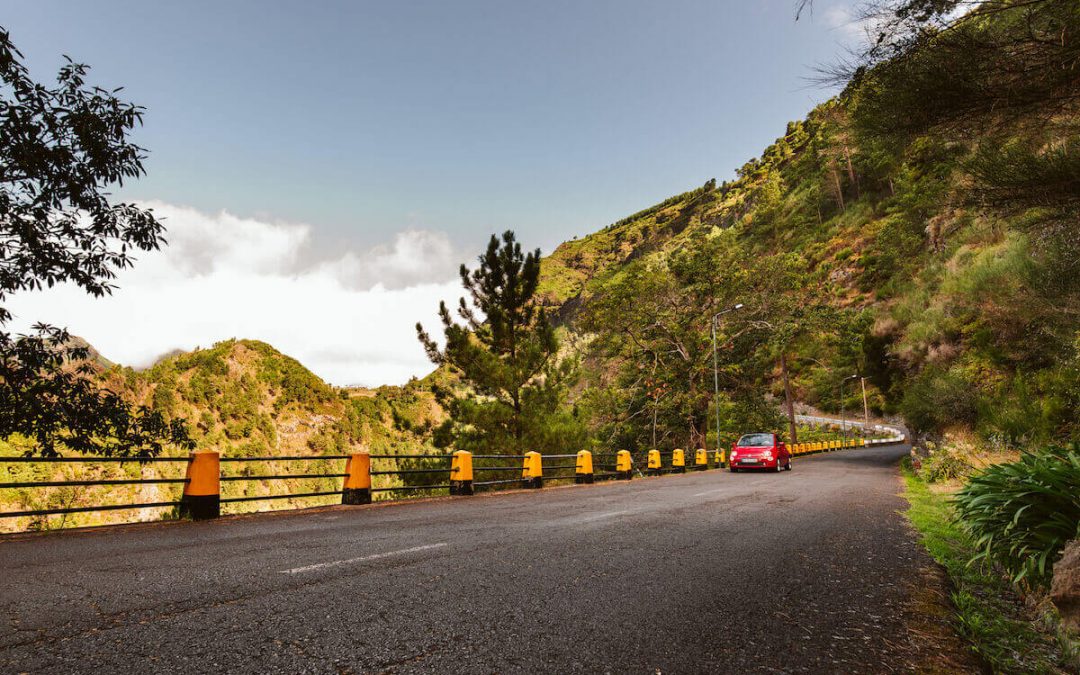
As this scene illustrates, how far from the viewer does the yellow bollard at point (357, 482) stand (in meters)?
10.7

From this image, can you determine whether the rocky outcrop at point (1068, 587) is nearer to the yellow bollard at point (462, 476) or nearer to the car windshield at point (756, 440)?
the yellow bollard at point (462, 476)

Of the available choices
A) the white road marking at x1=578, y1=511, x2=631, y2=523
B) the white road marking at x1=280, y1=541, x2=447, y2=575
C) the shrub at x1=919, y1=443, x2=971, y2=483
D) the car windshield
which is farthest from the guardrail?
the shrub at x1=919, y1=443, x2=971, y2=483

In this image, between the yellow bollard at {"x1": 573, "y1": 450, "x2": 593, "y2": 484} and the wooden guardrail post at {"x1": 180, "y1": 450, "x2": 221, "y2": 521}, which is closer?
the wooden guardrail post at {"x1": 180, "y1": 450, "x2": 221, "y2": 521}

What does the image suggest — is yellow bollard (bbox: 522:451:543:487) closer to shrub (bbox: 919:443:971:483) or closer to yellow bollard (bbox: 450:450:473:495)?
yellow bollard (bbox: 450:450:473:495)

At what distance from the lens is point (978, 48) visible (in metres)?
5.76

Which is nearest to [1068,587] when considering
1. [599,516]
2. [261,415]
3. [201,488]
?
[599,516]

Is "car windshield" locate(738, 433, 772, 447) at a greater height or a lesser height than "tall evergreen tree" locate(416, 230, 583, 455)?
lesser

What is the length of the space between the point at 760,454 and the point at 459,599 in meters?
21.2

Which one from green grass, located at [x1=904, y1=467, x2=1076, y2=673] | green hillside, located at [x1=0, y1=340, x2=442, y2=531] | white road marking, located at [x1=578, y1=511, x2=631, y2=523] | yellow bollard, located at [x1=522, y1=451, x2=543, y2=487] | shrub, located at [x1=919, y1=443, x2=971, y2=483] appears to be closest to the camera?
green grass, located at [x1=904, y1=467, x2=1076, y2=673]

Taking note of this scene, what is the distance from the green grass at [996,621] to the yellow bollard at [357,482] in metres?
9.54

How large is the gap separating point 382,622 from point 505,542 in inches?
110

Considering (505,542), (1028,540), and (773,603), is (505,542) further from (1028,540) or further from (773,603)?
(1028,540)

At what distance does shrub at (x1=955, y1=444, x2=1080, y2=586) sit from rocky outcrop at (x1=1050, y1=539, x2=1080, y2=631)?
24 centimetres

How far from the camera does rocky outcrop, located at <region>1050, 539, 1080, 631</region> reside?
313 centimetres
